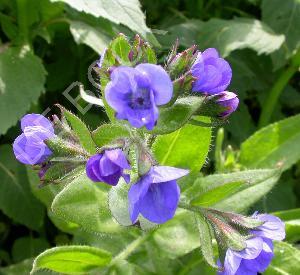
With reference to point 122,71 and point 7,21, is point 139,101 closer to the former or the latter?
point 122,71

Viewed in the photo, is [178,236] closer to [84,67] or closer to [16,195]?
[16,195]

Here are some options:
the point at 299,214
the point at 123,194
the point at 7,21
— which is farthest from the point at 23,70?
the point at 299,214

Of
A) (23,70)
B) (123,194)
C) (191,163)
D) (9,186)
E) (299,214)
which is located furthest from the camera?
(9,186)

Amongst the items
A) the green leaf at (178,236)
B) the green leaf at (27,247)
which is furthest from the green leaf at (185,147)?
the green leaf at (27,247)

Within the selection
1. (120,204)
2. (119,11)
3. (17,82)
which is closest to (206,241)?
(120,204)

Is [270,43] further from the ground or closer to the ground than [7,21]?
closer to the ground
